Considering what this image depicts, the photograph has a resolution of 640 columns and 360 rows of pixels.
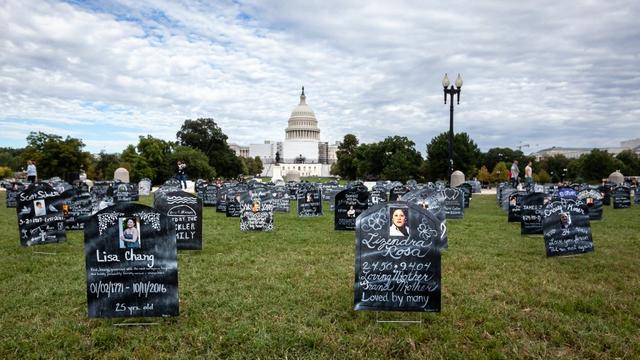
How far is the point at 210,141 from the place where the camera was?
267 ft

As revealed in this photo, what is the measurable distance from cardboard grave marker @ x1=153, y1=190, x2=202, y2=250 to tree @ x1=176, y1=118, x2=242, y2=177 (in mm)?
70987

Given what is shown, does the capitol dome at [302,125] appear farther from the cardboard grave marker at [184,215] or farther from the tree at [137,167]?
the cardboard grave marker at [184,215]

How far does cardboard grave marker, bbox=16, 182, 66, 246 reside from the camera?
9.63m

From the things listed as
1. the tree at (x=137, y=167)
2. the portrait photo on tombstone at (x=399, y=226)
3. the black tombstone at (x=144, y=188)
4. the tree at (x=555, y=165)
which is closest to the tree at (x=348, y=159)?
the tree at (x=137, y=167)

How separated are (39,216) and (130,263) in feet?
19.8

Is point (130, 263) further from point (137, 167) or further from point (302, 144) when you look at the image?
point (302, 144)

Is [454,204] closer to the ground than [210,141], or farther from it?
closer to the ground

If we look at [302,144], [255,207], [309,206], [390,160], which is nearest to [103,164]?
[390,160]

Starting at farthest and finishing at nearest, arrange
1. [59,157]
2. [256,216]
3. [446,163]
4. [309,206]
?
1. [446,163]
2. [59,157]
3. [309,206]
4. [256,216]

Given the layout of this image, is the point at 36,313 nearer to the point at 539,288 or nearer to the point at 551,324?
the point at 551,324

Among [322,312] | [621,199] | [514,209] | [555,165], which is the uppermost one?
[555,165]

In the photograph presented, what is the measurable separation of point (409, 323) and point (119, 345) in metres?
Answer: 3.27

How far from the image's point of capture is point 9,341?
4.73 m

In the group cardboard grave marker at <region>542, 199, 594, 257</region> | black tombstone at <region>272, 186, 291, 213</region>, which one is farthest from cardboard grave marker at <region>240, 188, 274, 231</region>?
cardboard grave marker at <region>542, 199, 594, 257</region>
